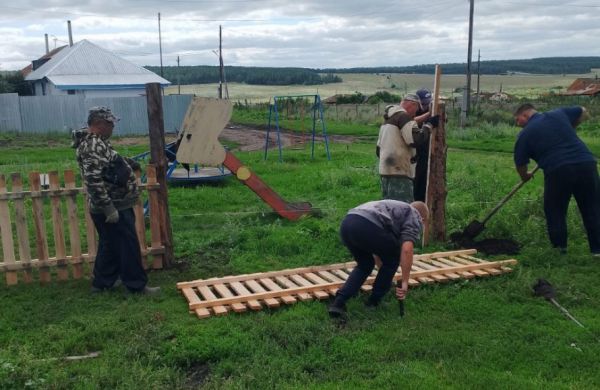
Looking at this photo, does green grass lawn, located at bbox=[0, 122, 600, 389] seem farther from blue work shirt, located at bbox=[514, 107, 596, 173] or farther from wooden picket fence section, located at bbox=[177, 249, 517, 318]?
blue work shirt, located at bbox=[514, 107, 596, 173]

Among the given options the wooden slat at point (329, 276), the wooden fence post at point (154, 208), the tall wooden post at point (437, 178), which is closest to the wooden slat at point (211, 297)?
the wooden fence post at point (154, 208)

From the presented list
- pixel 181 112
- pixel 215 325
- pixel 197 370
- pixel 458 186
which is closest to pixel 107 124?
pixel 215 325

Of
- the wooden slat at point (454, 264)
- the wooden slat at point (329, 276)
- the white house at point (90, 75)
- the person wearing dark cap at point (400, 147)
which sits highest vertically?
the white house at point (90, 75)

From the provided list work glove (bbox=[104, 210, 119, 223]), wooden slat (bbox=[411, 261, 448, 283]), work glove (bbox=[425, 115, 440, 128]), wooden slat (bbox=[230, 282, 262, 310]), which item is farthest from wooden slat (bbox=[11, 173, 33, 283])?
work glove (bbox=[425, 115, 440, 128])

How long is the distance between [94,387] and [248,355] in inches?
43.9

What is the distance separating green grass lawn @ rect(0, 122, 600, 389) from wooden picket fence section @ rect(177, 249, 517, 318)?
115 millimetres

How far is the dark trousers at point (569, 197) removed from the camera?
666 cm

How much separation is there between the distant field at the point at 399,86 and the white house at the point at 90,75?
39386 mm

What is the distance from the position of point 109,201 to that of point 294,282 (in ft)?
6.69

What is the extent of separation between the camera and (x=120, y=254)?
5.73m

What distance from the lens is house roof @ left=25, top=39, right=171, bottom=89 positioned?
36469mm

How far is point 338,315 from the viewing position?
5094 millimetres

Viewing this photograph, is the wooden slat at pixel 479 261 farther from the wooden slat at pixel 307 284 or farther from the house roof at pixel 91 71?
the house roof at pixel 91 71

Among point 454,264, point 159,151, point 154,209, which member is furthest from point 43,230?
point 454,264
